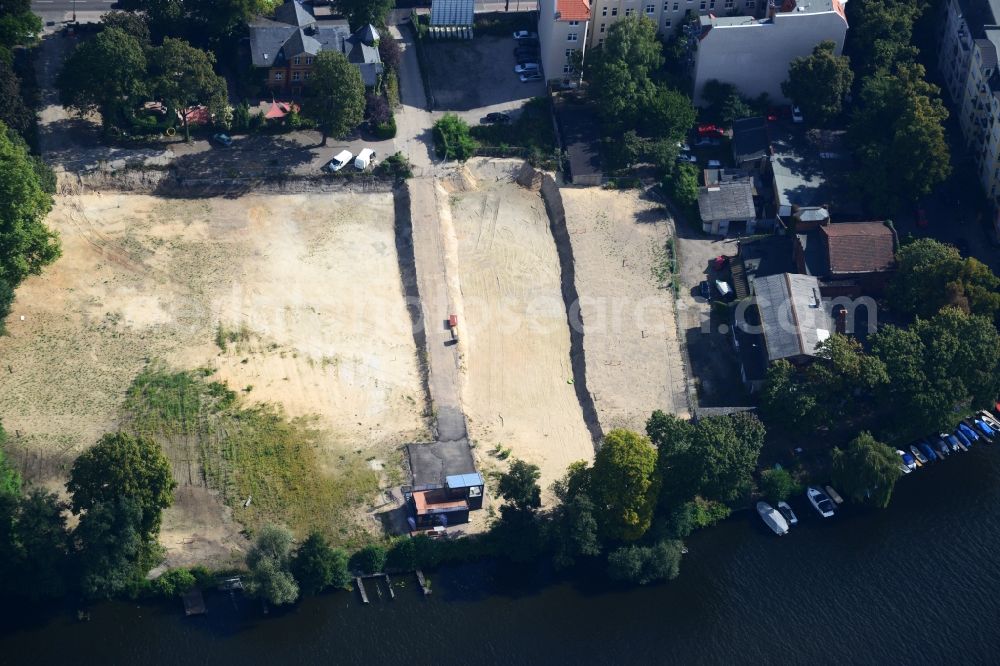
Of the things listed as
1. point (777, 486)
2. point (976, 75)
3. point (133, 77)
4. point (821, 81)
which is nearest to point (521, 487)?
point (777, 486)

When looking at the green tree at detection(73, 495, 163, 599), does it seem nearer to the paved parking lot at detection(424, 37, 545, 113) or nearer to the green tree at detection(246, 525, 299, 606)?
the green tree at detection(246, 525, 299, 606)

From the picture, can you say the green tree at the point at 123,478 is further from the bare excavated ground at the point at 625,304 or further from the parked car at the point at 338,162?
the parked car at the point at 338,162

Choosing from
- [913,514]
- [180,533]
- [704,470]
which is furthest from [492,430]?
[913,514]

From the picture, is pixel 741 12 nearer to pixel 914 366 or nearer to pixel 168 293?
pixel 914 366

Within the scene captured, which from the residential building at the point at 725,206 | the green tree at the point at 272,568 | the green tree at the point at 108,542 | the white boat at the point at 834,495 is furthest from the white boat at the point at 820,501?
the green tree at the point at 108,542

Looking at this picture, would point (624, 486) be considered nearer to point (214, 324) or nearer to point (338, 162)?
point (214, 324)

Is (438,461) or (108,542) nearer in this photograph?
(108,542)
